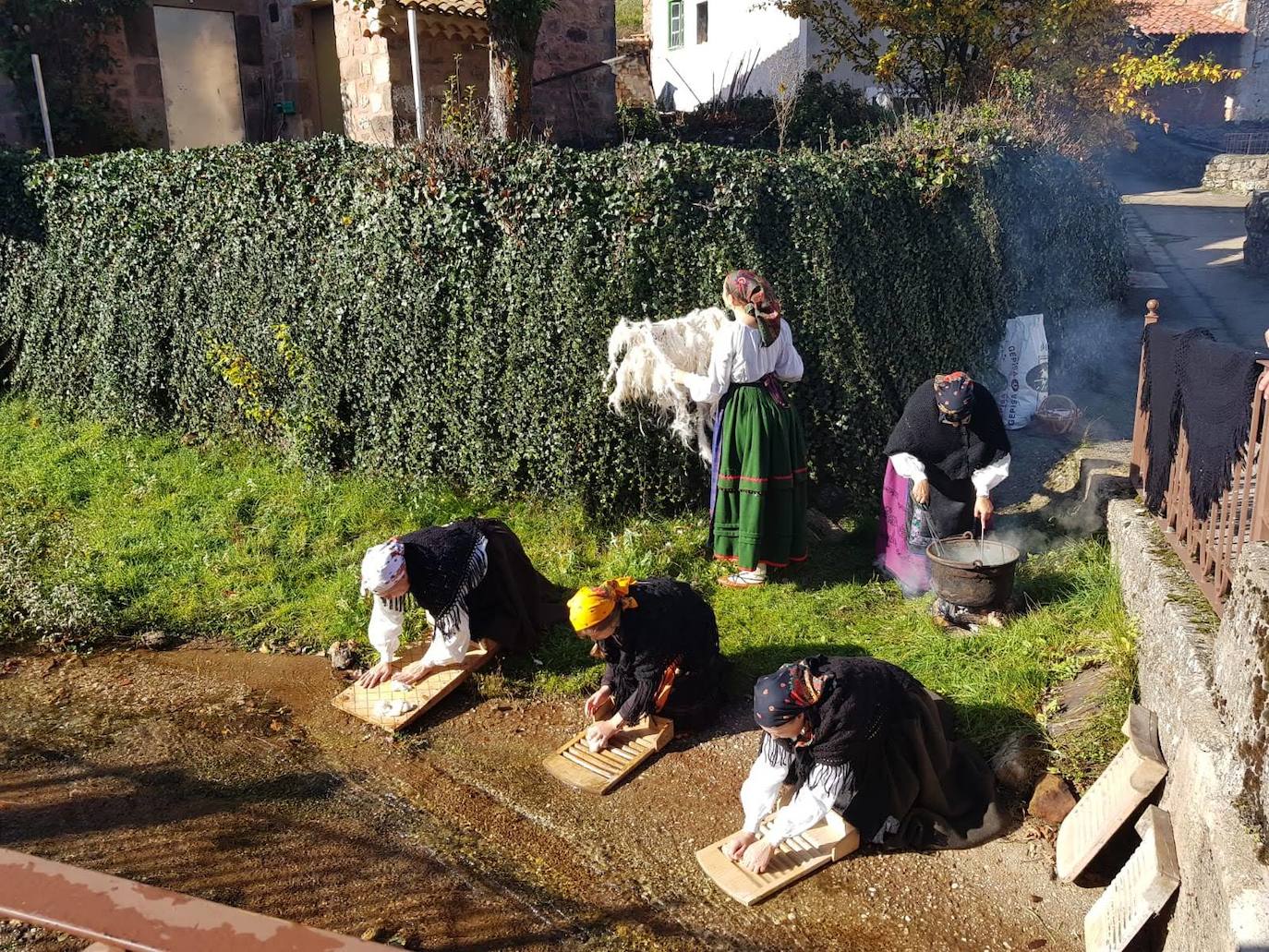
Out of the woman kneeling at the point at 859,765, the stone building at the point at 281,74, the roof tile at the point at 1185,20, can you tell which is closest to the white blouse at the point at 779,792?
the woman kneeling at the point at 859,765

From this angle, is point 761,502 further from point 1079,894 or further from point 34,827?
point 34,827

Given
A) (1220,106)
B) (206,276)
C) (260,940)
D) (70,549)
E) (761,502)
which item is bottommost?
(70,549)

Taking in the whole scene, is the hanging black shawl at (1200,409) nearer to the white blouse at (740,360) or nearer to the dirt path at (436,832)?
the dirt path at (436,832)

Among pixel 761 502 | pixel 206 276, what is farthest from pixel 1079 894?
pixel 206 276

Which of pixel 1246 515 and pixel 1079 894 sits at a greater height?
pixel 1246 515

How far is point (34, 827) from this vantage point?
4527 millimetres

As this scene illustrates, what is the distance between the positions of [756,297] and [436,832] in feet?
11.3

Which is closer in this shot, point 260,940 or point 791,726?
point 260,940

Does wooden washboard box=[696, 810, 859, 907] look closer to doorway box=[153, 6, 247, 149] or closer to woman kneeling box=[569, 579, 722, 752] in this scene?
woman kneeling box=[569, 579, 722, 752]

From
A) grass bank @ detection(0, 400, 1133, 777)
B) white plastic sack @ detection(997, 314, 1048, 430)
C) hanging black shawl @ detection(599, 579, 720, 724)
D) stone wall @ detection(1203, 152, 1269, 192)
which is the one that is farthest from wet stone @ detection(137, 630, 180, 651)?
stone wall @ detection(1203, 152, 1269, 192)

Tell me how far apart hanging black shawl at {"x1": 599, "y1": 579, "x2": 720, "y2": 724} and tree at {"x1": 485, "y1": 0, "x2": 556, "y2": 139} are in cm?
634

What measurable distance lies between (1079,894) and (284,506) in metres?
6.06

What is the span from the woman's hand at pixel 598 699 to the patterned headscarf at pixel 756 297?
2.36 metres

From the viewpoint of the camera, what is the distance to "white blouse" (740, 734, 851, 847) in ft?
13.5
